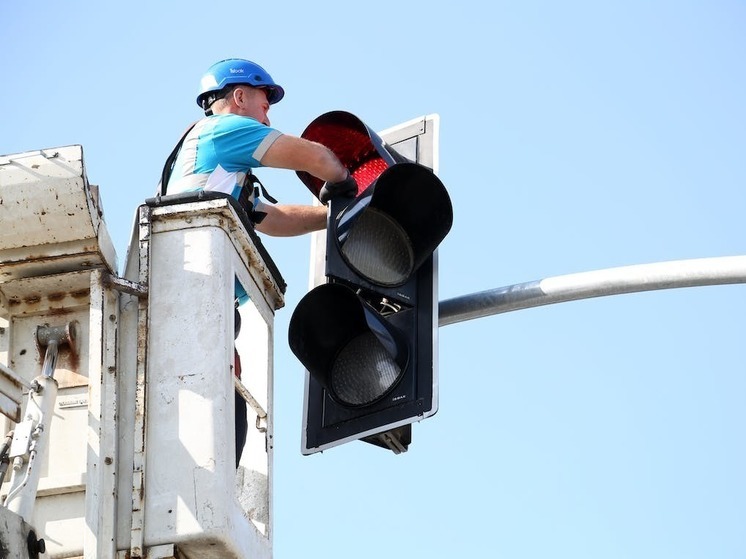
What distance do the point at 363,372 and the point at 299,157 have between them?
3.28 ft

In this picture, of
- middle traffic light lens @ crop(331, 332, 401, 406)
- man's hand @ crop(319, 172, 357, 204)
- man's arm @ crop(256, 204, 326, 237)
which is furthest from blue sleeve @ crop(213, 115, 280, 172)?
middle traffic light lens @ crop(331, 332, 401, 406)

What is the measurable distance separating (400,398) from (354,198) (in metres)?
0.98

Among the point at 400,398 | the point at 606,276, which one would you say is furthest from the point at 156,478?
the point at 606,276

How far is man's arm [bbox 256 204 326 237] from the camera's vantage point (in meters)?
7.76

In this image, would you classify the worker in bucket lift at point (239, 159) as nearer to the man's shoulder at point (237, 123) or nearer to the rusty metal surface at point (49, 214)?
the man's shoulder at point (237, 123)

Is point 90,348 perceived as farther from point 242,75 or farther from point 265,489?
point 242,75

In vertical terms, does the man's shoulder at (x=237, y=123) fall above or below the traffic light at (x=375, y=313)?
above

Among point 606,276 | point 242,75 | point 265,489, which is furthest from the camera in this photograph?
point 242,75

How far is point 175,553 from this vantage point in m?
5.27

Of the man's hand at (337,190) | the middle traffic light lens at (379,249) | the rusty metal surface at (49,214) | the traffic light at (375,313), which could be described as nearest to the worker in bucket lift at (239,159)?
the man's hand at (337,190)

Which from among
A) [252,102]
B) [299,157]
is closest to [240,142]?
[299,157]

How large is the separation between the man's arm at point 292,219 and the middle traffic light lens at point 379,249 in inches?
39.8

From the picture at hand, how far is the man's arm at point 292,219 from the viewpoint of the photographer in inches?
306

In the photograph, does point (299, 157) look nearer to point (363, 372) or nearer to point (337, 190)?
point (337, 190)
